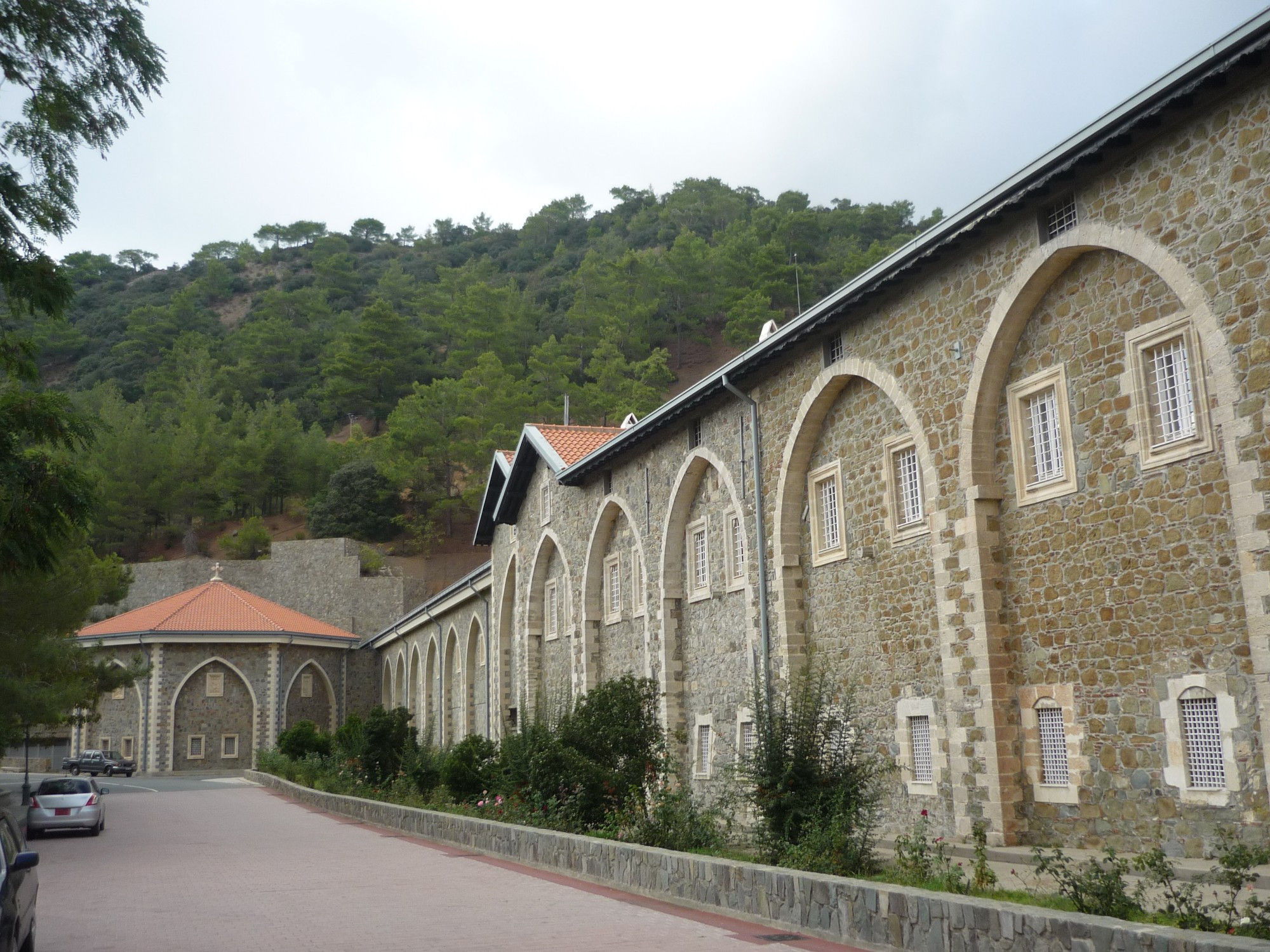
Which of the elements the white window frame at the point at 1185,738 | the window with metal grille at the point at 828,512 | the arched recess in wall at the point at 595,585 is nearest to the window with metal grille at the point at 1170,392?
the white window frame at the point at 1185,738

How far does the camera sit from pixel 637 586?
2372 cm

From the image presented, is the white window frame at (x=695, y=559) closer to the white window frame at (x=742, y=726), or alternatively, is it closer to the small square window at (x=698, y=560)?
the small square window at (x=698, y=560)

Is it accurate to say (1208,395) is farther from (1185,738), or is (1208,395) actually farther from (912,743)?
(912,743)

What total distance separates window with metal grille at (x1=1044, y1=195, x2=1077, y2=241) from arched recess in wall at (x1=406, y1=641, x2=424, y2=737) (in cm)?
3815

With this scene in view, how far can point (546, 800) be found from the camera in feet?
50.1

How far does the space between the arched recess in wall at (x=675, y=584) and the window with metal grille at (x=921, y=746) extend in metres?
6.87

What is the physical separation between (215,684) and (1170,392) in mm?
47890

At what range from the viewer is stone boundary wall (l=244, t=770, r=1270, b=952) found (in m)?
5.72

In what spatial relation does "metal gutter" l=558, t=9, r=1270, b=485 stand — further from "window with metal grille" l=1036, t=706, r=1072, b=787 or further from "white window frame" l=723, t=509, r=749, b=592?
"window with metal grille" l=1036, t=706, r=1072, b=787

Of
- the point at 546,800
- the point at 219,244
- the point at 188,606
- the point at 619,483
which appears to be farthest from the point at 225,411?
the point at 546,800

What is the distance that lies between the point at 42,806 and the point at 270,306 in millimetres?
87800

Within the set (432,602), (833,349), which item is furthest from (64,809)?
(432,602)

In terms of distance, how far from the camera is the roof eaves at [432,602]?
35.6 m

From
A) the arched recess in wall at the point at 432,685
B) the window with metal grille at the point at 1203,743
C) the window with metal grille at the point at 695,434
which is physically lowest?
the window with metal grille at the point at 1203,743
